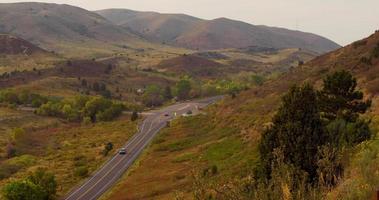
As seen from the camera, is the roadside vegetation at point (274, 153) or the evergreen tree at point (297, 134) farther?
the evergreen tree at point (297, 134)

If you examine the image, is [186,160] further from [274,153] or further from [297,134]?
[274,153]

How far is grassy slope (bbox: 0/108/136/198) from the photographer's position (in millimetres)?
95375

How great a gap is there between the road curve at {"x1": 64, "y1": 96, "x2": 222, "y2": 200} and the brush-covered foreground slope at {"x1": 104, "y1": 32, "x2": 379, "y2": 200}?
154 inches

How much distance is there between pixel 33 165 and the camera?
100625mm

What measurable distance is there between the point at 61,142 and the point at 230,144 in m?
68.5

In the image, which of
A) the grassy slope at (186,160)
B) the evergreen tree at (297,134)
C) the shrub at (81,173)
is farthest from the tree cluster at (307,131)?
the shrub at (81,173)

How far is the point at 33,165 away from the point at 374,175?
91.5 meters

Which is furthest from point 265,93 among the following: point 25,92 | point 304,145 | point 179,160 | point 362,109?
point 25,92

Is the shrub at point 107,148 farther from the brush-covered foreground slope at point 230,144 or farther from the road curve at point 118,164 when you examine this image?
the brush-covered foreground slope at point 230,144

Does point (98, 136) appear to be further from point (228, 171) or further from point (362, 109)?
point (362, 109)

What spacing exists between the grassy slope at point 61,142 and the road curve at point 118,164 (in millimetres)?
2664

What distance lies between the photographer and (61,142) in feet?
411

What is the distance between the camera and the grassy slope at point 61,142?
95.4 meters

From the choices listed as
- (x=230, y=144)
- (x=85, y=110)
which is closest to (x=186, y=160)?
(x=230, y=144)
